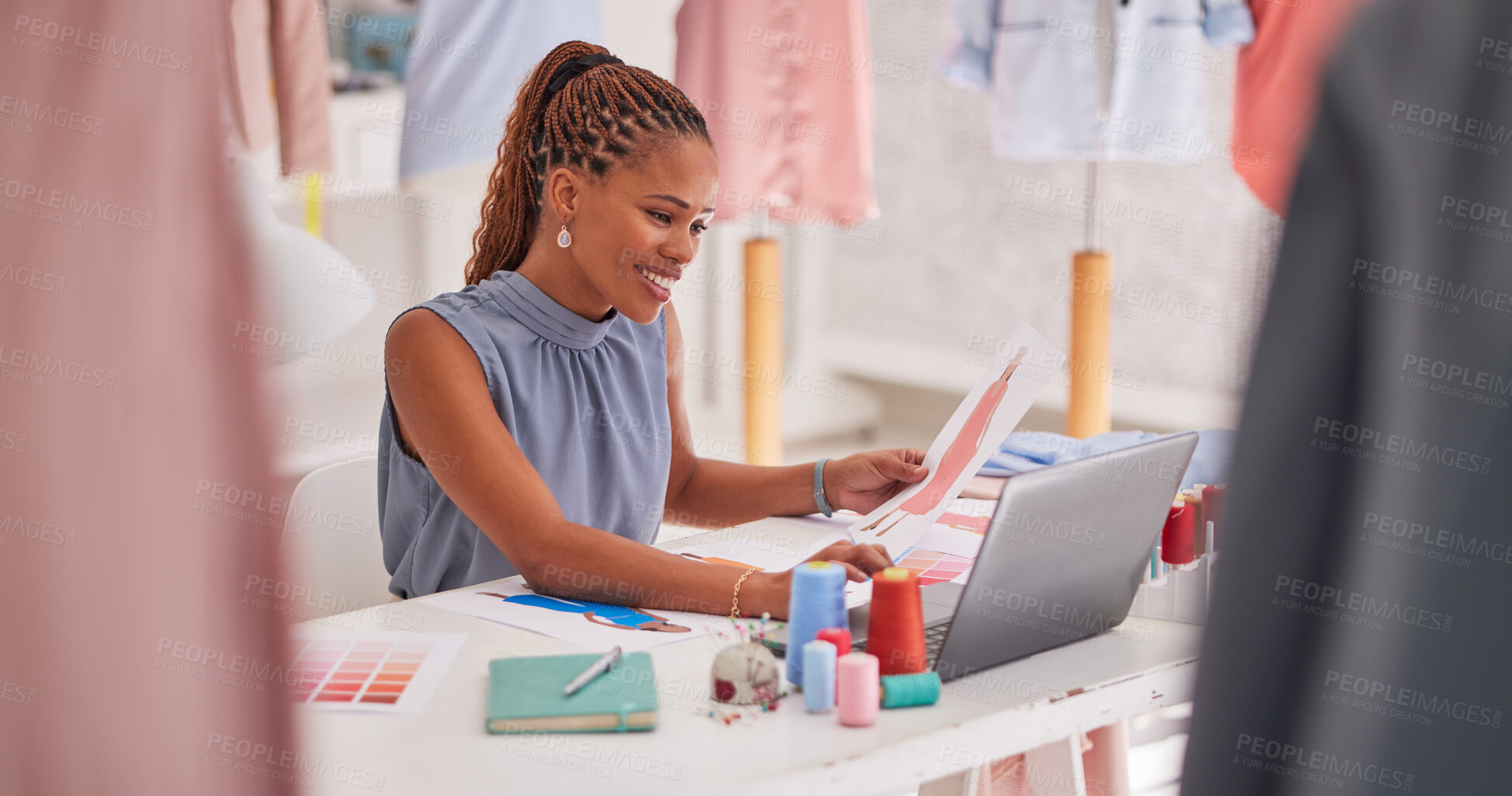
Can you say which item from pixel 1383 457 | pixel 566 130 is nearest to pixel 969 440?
pixel 566 130

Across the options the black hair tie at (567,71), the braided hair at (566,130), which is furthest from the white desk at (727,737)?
the black hair tie at (567,71)

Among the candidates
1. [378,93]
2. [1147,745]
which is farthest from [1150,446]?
[378,93]

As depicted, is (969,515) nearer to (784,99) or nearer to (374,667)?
(374,667)

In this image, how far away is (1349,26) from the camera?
27cm

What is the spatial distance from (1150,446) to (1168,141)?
2068mm

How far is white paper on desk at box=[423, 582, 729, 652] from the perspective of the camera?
126 centimetres

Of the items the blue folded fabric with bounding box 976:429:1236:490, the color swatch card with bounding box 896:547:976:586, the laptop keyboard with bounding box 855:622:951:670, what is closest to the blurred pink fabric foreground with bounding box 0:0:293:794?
the laptop keyboard with bounding box 855:622:951:670

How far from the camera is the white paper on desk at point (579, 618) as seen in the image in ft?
4.13

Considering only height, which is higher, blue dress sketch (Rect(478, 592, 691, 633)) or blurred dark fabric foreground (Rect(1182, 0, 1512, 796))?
blurred dark fabric foreground (Rect(1182, 0, 1512, 796))

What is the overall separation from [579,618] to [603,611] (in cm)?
3

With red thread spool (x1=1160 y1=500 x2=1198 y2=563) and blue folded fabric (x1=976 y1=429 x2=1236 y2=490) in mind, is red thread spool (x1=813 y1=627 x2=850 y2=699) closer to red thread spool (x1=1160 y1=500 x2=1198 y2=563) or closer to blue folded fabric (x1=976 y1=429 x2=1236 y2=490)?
red thread spool (x1=1160 y1=500 x2=1198 y2=563)

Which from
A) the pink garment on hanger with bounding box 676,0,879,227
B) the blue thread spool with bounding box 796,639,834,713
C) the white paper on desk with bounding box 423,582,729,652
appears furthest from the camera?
the pink garment on hanger with bounding box 676,0,879,227

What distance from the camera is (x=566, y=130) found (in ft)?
5.43

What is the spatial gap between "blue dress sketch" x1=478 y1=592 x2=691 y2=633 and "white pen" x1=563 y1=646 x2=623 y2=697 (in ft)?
0.43
